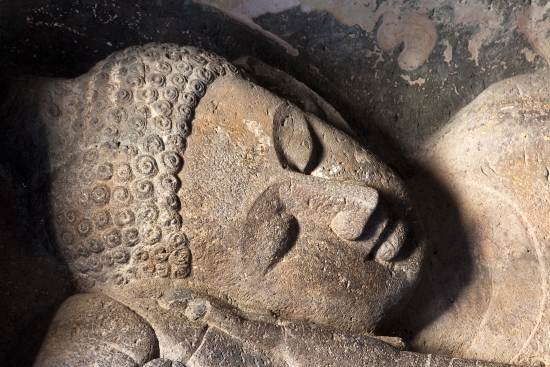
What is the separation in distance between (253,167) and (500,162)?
1031mm

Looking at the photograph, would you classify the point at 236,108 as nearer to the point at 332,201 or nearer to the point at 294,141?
the point at 294,141

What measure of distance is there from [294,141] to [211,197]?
0.32 meters

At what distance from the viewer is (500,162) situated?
212cm

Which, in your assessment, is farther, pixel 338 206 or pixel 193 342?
pixel 338 206

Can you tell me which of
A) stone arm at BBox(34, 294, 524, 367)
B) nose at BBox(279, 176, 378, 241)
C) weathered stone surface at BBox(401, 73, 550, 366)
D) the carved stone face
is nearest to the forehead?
the carved stone face

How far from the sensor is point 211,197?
5.38 feet

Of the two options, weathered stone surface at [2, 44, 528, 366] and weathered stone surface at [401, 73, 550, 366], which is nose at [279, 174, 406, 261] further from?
weathered stone surface at [401, 73, 550, 366]

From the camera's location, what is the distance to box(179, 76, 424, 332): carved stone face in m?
1.65

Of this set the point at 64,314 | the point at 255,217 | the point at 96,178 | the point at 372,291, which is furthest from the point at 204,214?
the point at 372,291

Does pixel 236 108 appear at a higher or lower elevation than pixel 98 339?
higher

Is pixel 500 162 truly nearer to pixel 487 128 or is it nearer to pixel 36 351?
pixel 487 128

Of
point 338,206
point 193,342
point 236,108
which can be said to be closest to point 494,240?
A: point 338,206

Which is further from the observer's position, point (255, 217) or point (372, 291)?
point (372, 291)

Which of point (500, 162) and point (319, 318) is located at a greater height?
point (500, 162)
